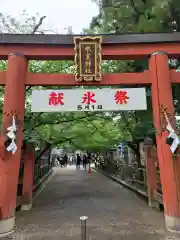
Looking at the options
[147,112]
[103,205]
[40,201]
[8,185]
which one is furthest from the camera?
[147,112]

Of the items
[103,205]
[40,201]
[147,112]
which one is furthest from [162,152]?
[40,201]

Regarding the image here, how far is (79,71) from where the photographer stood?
6820mm

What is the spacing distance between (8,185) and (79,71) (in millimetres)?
3647

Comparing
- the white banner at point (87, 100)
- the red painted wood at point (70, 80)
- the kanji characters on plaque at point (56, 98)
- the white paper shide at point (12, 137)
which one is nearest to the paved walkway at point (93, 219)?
the white paper shide at point (12, 137)

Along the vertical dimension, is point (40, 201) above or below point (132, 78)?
below

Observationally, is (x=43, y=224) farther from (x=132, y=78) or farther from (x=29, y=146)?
(x=132, y=78)

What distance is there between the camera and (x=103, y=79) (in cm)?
696

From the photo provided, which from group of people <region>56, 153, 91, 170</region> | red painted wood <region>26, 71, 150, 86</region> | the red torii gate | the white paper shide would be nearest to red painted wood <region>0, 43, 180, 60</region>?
the red torii gate

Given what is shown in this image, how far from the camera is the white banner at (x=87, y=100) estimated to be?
6754 mm

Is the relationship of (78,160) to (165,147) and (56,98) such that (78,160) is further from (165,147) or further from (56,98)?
(165,147)

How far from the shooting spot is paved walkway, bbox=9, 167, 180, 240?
19.5 feet

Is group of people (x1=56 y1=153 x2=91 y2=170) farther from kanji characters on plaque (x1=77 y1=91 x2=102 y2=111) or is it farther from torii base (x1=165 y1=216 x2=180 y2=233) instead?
torii base (x1=165 y1=216 x2=180 y2=233)

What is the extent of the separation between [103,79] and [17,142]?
9.91 ft

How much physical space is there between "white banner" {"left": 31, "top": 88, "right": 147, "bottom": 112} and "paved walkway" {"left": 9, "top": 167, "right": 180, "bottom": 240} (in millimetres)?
3252
